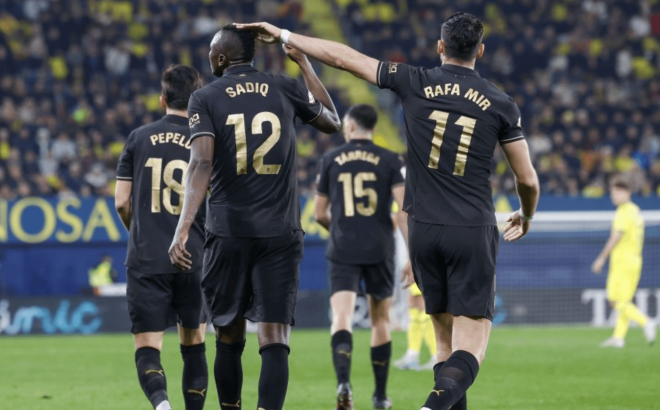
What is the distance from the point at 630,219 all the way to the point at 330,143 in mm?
9208

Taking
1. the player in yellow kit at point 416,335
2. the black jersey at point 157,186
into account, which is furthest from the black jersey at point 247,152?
the player in yellow kit at point 416,335

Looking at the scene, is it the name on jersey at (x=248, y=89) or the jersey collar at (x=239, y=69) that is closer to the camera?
the name on jersey at (x=248, y=89)

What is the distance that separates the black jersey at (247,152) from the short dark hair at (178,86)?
916mm

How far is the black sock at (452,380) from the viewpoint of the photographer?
5.61 meters

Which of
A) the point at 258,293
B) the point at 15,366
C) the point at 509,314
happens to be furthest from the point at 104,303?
the point at 258,293

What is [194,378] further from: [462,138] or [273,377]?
[462,138]

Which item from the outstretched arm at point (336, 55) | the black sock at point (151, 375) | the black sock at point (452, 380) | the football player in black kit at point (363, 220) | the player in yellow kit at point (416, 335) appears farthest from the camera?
the player in yellow kit at point (416, 335)

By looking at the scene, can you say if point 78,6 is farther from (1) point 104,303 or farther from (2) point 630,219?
(2) point 630,219

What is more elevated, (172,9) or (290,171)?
(172,9)

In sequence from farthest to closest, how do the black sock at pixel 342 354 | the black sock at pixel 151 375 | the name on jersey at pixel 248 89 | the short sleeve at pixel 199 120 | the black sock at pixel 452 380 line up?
the black sock at pixel 342 354, the black sock at pixel 151 375, the name on jersey at pixel 248 89, the short sleeve at pixel 199 120, the black sock at pixel 452 380

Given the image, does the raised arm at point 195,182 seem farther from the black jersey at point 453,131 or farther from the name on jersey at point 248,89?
the black jersey at point 453,131

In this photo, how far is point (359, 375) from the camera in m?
11.0

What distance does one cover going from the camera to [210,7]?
25422 mm

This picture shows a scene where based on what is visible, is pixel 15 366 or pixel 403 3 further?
pixel 403 3
